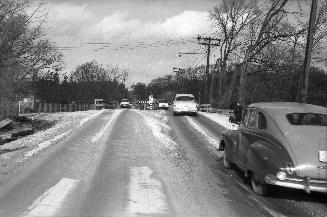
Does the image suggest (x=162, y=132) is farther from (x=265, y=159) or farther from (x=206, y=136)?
(x=265, y=159)

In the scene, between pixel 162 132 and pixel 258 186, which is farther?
pixel 162 132

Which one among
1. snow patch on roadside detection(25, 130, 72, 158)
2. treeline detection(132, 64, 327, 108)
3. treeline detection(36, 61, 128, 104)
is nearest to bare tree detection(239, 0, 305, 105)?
treeline detection(132, 64, 327, 108)

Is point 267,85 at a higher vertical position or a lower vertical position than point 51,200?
higher

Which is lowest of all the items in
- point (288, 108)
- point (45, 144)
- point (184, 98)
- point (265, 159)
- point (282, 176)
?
point (45, 144)

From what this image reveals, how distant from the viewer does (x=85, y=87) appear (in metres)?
134

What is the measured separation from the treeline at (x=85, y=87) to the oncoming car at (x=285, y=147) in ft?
360

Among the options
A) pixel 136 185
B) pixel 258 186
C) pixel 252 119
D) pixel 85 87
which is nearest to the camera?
pixel 258 186

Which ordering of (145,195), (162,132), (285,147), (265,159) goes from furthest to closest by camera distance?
(162,132), (145,195), (265,159), (285,147)

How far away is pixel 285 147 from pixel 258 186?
1190mm

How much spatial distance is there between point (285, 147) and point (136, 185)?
331 centimetres

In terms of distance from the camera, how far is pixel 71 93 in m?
132

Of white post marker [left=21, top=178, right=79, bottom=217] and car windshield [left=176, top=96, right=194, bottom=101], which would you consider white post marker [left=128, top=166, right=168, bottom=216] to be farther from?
car windshield [left=176, top=96, right=194, bottom=101]

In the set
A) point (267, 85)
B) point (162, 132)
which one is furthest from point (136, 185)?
point (267, 85)

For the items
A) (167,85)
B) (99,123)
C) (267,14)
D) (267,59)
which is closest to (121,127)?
(99,123)
